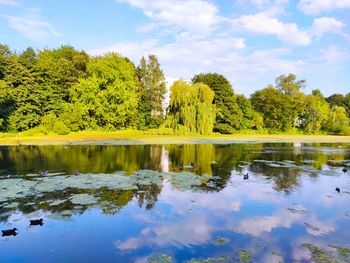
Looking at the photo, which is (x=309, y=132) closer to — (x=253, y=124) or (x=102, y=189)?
(x=253, y=124)

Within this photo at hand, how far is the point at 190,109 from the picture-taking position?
4631 centimetres

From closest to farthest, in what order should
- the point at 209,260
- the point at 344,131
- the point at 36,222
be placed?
the point at 209,260 → the point at 36,222 → the point at 344,131

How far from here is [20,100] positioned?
45.4 m

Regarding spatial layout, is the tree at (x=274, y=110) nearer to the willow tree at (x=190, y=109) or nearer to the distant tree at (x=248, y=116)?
the distant tree at (x=248, y=116)

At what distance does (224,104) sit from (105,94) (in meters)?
21.3

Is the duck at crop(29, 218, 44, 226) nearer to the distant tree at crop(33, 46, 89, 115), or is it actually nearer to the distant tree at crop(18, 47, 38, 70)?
the distant tree at crop(33, 46, 89, 115)

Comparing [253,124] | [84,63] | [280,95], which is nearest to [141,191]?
[84,63]

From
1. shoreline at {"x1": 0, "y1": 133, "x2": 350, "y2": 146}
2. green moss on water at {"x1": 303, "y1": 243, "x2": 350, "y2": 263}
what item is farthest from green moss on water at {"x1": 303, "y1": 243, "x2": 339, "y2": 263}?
shoreline at {"x1": 0, "y1": 133, "x2": 350, "y2": 146}

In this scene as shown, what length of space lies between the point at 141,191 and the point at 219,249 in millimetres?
6140

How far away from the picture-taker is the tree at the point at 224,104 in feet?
186

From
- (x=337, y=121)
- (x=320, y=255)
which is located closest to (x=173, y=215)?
(x=320, y=255)

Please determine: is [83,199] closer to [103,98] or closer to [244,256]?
[244,256]

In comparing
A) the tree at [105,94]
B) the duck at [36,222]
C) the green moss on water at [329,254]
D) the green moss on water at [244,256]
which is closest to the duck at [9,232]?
the duck at [36,222]

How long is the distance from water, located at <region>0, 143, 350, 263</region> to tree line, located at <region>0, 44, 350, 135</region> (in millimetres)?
29339
